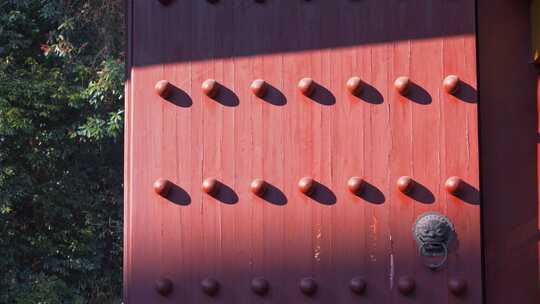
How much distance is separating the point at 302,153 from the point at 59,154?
7.06 meters

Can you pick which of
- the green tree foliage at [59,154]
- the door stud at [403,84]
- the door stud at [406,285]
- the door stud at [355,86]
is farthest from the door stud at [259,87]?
the green tree foliage at [59,154]

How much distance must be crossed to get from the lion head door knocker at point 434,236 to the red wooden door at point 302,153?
12mm

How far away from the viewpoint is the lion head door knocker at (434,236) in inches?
69.6

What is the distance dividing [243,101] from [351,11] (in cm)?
33

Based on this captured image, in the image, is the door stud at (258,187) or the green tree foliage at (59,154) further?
the green tree foliage at (59,154)

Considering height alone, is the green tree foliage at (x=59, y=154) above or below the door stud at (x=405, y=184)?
below

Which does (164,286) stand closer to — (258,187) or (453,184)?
(258,187)

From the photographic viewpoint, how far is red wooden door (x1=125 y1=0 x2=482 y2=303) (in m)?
1.80

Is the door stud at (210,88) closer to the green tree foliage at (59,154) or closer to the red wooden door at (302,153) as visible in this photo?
the red wooden door at (302,153)

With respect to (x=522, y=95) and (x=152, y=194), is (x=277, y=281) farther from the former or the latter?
(x=522, y=95)

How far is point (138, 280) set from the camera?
1.88m

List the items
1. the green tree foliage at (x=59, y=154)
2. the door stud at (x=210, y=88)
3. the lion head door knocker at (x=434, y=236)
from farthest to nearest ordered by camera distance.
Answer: the green tree foliage at (x=59, y=154) → the door stud at (x=210, y=88) → the lion head door knocker at (x=434, y=236)

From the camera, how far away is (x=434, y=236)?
1765 millimetres

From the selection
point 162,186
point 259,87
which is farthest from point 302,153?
point 162,186
